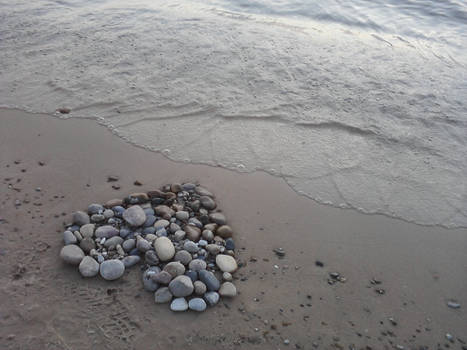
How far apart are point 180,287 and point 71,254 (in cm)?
85

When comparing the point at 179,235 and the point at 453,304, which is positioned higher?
the point at 179,235

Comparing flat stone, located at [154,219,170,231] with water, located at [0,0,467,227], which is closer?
flat stone, located at [154,219,170,231]

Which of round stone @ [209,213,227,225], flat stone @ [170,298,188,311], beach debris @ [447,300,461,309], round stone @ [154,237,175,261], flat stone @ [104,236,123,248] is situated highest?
round stone @ [154,237,175,261]

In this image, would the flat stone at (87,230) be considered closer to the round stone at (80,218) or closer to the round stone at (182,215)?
the round stone at (80,218)

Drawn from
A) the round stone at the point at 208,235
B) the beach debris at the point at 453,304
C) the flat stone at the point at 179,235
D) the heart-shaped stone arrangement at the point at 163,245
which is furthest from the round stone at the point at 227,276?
the beach debris at the point at 453,304

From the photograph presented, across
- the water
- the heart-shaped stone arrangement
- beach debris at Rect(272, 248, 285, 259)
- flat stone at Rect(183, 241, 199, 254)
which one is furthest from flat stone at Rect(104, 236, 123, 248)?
the water

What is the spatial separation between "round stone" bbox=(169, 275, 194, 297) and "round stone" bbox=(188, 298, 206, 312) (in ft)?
0.23

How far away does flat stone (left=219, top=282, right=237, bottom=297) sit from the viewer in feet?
8.97

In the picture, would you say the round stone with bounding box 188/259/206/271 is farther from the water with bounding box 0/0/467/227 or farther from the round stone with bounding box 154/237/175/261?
the water with bounding box 0/0/467/227

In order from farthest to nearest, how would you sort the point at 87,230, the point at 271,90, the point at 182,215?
1. the point at 271,90
2. the point at 182,215
3. the point at 87,230

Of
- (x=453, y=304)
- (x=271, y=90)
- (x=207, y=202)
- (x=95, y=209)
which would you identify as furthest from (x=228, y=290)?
(x=271, y=90)

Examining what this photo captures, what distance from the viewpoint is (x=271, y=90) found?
5582 millimetres

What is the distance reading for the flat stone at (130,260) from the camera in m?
2.88

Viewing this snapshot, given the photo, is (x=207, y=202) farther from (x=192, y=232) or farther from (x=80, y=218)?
(x=80, y=218)
